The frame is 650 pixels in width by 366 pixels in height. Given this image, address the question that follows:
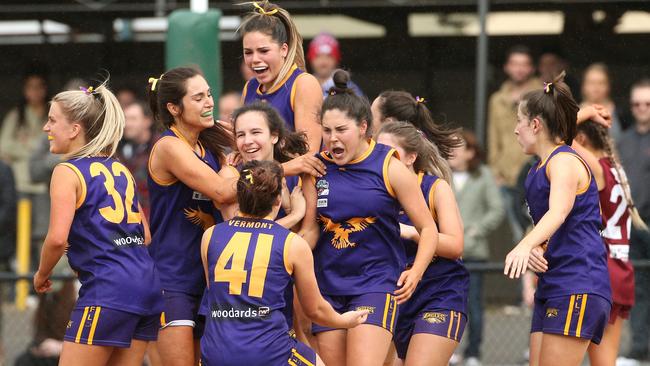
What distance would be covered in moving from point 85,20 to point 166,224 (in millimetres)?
5489

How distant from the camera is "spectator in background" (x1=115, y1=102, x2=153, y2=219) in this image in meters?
9.15

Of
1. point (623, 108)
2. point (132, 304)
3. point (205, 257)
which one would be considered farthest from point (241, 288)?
point (623, 108)

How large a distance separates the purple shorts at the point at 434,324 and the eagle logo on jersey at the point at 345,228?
645 millimetres

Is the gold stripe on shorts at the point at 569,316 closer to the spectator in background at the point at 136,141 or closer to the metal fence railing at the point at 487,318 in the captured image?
the metal fence railing at the point at 487,318

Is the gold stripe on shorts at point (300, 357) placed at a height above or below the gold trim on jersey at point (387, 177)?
below

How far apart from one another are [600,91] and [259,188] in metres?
4.95

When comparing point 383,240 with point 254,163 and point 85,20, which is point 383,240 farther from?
point 85,20

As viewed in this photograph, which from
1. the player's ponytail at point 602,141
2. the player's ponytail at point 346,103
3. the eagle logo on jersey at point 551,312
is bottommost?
the eagle logo on jersey at point 551,312

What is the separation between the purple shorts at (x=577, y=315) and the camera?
5840 millimetres

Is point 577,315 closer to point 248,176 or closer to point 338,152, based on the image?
point 338,152

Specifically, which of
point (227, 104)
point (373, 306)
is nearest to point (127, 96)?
point (227, 104)

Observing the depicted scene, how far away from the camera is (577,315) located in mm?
5836

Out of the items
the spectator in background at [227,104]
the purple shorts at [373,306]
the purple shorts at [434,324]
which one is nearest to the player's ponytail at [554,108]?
the purple shorts at [434,324]

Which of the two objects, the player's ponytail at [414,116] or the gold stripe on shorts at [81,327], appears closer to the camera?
the gold stripe on shorts at [81,327]
